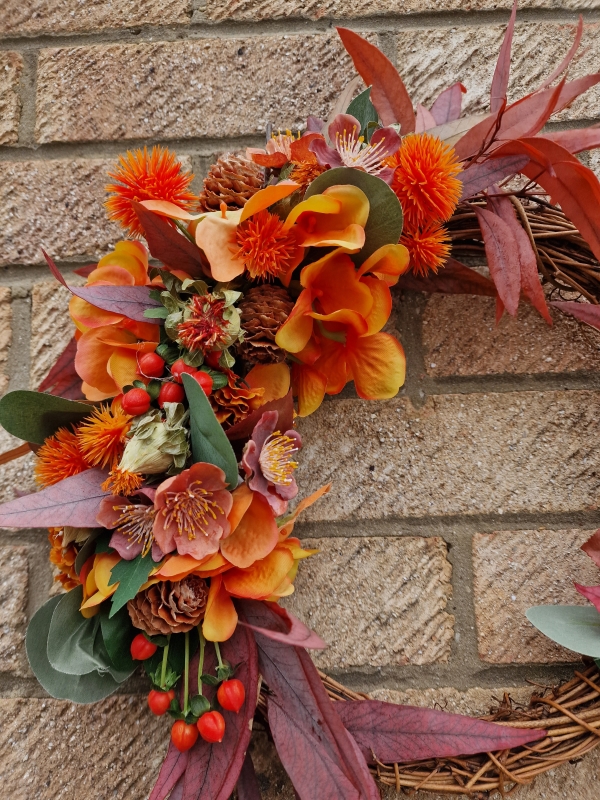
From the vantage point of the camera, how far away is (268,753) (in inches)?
28.6

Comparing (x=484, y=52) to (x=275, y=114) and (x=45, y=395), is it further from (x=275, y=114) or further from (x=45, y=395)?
(x=45, y=395)

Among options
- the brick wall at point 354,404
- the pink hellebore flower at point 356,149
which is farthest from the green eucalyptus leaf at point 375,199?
the brick wall at point 354,404

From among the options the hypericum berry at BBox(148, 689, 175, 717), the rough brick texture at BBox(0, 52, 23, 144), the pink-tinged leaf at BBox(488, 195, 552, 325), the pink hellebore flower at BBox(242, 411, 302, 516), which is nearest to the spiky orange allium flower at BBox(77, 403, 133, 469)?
the pink hellebore flower at BBox(242, 411, 302, 516)

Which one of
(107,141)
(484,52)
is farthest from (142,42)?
(484,52)

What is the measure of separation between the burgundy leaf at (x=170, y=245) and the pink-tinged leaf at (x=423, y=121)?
1.04ft

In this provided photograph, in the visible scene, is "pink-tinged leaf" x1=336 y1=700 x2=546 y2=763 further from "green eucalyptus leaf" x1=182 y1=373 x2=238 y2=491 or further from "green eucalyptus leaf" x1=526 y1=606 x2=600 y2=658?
"green eucalyptus leaf" x1=182 y1=373 x2=238 y2=491

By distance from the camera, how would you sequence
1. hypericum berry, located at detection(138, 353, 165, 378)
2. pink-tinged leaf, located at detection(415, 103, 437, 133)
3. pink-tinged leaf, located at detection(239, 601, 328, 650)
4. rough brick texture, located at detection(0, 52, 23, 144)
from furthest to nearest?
rough brick texture, located at detection(0, 52, 23, 144), pink-tinged leaf, located at detection(415, 103, 437, 133), hypericum berry, located at detection(138, 353, 165, 378), pink-tinged leaf, located at detection(239, 601, 328, 650)

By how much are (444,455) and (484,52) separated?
1.98 ft

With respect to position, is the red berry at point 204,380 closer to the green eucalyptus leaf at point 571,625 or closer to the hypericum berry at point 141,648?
the hypericum berry at point 141,648

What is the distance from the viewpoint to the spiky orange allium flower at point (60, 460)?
0.61 m

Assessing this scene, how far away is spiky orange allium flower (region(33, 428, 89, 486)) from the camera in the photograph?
2.02 feet

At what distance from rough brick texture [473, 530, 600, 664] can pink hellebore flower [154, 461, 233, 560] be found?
39 cm

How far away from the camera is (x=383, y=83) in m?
0.68

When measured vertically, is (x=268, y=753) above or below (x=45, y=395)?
below
